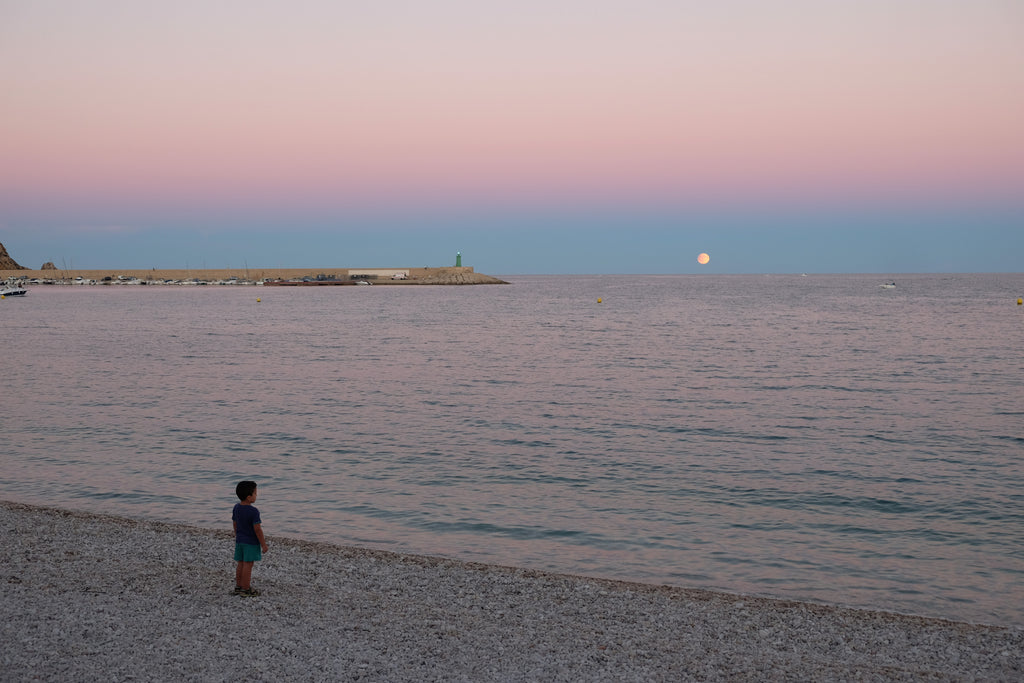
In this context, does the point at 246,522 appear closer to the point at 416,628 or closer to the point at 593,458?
the point at 416,628

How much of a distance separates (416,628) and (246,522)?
2.86m

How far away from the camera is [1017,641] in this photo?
34.3 ft

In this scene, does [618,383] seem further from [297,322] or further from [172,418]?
[297,322]

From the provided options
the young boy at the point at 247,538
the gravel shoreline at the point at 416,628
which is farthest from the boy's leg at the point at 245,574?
the gravel shoreline at the point at 416,628

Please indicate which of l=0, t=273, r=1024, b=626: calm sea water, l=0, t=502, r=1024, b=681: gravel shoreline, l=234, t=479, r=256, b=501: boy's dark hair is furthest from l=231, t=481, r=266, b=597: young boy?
l=0, t=273, r=1024, b=626: calm sea water

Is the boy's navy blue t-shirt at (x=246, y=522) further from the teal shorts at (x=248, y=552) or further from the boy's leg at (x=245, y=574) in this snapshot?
the boy's leg at (x=245, y=574)

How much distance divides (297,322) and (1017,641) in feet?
297

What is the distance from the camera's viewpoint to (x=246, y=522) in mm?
11312

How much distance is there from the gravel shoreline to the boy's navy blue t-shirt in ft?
2.75

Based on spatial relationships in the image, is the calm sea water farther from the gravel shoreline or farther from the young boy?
the young boy

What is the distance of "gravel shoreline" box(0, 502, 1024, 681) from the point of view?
9086 millimetres

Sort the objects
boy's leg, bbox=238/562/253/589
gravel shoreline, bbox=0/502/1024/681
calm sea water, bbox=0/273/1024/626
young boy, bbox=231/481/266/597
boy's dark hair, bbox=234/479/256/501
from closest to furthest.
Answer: gravel shoreline, bbox=0/502/1024/681
boy's dark hair, bbox=234/479/256/501
young boy, bbox=231/481/266/597
boy's leg, bbox=238/562/253/589
calm sea water, bbox=0/273/1024/626

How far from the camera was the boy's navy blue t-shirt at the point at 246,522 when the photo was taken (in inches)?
445

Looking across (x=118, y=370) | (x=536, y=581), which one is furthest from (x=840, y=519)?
(x=118, y=370)
